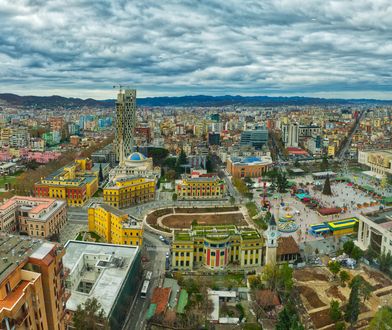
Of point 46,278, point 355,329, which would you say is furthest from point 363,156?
point 46,278

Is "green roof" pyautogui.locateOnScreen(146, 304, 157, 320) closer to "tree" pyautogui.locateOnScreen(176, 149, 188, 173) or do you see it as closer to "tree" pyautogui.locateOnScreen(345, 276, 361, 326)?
"tree" pyautogui.locateOnScreen(345, 276, 361, 326)

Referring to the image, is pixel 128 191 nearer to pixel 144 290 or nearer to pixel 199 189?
pixel 199 189

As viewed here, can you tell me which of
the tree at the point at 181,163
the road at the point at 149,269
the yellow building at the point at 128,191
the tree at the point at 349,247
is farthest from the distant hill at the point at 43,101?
the tree at the point at 349,247

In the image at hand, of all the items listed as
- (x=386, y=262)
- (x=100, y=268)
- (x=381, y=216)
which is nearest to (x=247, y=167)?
(x=381, y=216)

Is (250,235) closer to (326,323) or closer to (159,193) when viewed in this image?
(326,323)

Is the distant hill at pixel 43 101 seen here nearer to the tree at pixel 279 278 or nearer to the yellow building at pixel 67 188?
the yellow building at pixel 67 188
